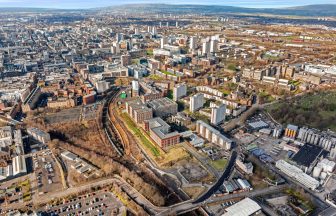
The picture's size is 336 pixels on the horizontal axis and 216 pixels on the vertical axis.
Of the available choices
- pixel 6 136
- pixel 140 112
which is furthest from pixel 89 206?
pixel 6 136

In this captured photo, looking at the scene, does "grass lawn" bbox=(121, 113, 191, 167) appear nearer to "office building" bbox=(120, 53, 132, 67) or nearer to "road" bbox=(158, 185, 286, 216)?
"road" bbox=(158, 185, 286, 216)

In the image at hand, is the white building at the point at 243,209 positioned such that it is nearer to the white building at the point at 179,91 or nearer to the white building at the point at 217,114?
the white building at the point at 217,114

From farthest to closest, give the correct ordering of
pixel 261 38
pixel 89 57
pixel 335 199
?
1. pixel 261 38
2. pixel 89 57
3. pixel 335 199

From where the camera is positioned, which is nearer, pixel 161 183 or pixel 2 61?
pixel 161 183

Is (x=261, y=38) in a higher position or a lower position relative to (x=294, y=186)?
higher

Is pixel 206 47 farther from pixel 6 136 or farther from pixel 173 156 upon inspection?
pixel 6 136

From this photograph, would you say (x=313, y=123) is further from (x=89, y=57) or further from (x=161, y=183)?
(x=89, y=57)

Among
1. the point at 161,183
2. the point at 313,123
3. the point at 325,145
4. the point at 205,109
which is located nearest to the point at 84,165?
the point at 161,183
